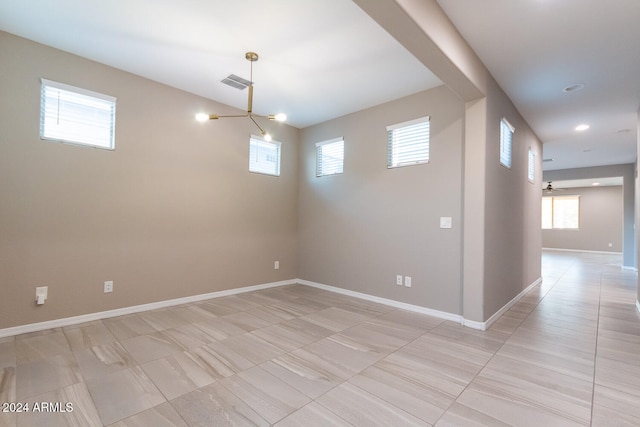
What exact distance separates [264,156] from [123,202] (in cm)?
219

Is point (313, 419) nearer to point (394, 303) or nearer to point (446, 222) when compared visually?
point (394, 303)

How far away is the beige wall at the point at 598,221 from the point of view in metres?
10.2

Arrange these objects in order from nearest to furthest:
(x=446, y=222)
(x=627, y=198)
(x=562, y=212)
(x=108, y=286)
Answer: (x=108, y=286), (x=446, y=222), (x=627, y=198), (x=562, y=212)

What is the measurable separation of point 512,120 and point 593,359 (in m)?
2.92

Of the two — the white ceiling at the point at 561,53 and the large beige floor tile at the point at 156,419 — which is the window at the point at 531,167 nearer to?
the white ceiling at the point at 561,53

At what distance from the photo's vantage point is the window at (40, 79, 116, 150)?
2969mm

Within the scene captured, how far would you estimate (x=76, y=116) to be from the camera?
10.3 feet

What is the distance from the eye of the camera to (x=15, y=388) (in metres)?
1.92

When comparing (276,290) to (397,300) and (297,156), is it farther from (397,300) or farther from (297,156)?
(297,156)

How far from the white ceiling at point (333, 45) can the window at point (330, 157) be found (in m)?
0.86

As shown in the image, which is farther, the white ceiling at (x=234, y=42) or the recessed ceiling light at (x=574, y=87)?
the recessed ceiling light at (x=574, y=87)

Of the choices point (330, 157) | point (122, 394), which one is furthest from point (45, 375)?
point (330, 157)

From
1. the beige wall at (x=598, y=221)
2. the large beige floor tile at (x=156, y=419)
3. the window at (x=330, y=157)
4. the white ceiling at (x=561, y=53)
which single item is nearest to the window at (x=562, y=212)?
the beige wall at (x=598, y=221)

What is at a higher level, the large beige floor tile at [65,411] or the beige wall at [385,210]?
the beige wall at [385,210]
